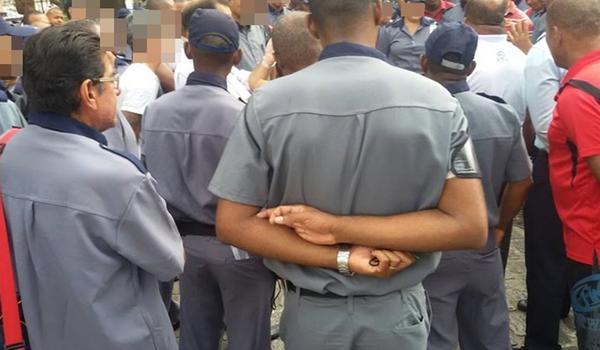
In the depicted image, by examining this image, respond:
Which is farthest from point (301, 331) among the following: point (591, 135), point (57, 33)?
point (591, 135)

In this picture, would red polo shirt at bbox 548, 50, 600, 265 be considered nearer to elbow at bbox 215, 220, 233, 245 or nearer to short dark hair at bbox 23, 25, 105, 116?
elbow at bbox 215, 220, 233, 245

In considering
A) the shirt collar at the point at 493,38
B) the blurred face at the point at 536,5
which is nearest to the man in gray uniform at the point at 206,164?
the shirt collar at the point at 493,38

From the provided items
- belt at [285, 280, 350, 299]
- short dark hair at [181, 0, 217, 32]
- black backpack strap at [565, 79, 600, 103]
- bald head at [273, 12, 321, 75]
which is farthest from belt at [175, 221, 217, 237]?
black backpack strap at [565, 79, 600, 103]

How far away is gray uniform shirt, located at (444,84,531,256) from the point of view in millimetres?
2785

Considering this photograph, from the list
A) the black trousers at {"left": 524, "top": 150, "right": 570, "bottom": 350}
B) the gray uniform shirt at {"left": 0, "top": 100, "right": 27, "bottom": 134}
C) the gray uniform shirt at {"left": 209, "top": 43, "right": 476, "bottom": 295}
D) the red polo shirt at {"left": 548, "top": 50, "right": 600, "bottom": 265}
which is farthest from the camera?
the black trousers at {"left": 524, "top": 150, "right": 570, "bottom": 350}

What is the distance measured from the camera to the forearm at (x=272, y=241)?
6.29ft

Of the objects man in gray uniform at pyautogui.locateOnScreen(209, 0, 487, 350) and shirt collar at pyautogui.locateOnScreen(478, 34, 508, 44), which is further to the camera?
shirt collar at pyautogui.locateOnScreen(478, 34, 508, 44)

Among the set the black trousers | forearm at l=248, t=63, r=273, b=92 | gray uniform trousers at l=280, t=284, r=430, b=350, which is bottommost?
the black trousers

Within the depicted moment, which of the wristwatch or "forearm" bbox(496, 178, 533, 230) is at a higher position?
the wristwatch

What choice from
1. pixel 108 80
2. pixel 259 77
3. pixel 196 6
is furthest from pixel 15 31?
pixel 108 80

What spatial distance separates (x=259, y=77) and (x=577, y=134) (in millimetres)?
2230

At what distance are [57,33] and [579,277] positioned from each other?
98.0 inches

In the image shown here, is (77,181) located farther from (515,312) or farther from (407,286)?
(515,312)

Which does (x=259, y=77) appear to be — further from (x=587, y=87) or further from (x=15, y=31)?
(x=587, y=87)
